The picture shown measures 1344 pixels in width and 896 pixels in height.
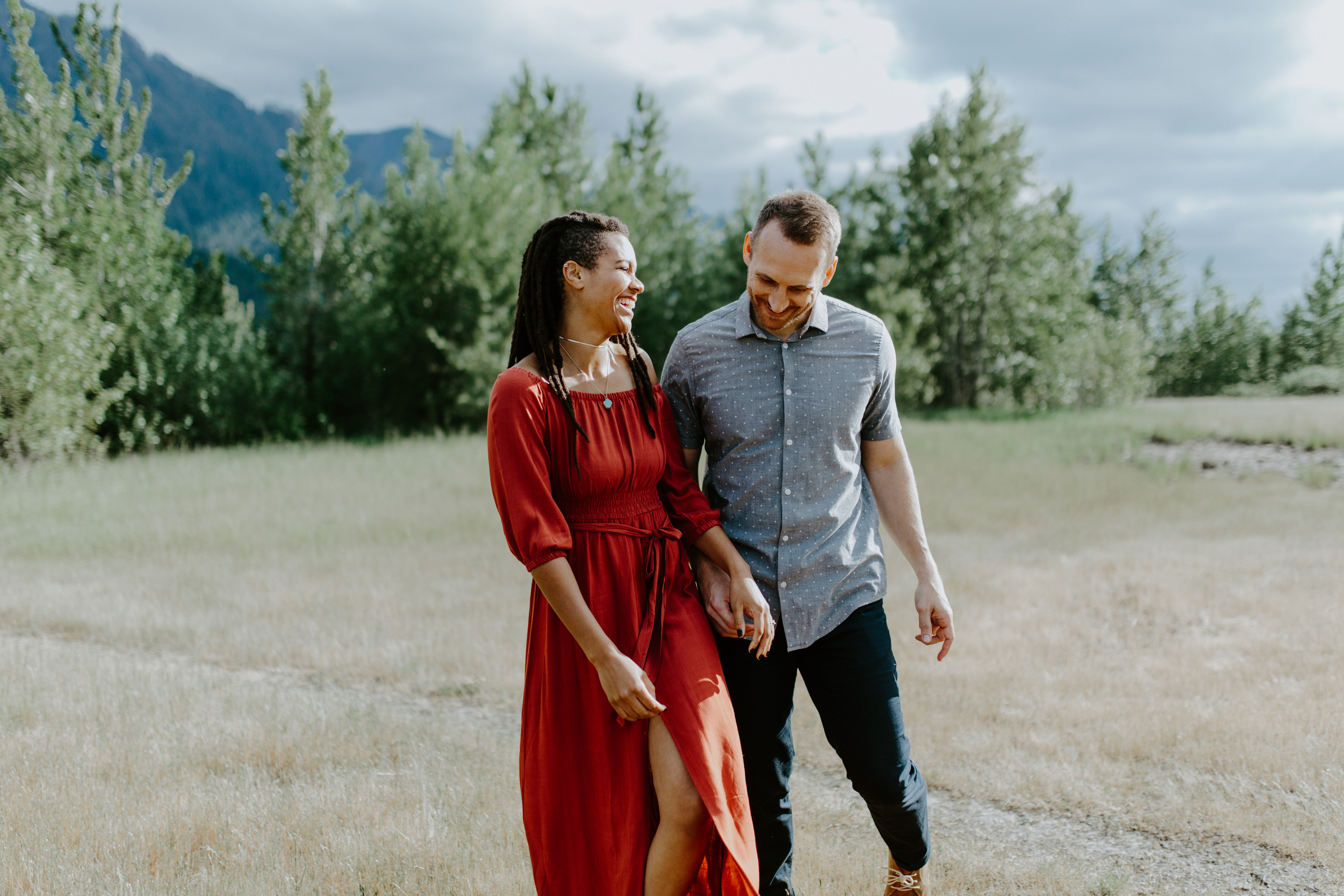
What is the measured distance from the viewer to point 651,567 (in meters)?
2.52

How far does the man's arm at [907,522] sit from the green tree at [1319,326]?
4902cm

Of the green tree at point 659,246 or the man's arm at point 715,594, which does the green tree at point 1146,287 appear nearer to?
the green tree at point 659,246

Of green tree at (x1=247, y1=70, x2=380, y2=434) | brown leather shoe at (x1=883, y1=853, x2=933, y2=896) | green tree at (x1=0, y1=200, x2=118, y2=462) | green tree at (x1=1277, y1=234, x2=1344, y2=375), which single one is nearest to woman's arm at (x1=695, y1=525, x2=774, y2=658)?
brown leather shoe at (x1=883, y1=853, x2=933, y2=896)

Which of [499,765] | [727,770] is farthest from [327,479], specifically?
[727,770]

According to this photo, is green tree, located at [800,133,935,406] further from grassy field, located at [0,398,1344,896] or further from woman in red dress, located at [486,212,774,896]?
woman in red dress, located at [486,212,774,896]

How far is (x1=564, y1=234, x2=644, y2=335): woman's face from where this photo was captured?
2572 mm

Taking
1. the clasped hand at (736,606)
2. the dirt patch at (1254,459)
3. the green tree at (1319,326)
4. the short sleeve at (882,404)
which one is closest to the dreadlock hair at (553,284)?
the clasped hand at (736,606)

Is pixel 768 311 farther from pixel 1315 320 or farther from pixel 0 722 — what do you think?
pixel 1315 320

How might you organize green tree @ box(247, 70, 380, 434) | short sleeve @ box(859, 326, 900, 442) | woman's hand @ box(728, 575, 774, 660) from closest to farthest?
woman's hand @ box(728, 575, 774, 660) < short sleeve @ box(859, 326, 900, 442) < green tree @ box(247, 70, 380, 434)

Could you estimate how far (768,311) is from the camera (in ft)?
9.10

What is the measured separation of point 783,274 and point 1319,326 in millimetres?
54008

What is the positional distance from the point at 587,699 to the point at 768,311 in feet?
4.32

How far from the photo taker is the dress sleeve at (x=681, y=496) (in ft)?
8.82

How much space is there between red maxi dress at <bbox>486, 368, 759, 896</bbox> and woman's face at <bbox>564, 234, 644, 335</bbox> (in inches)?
9.5
